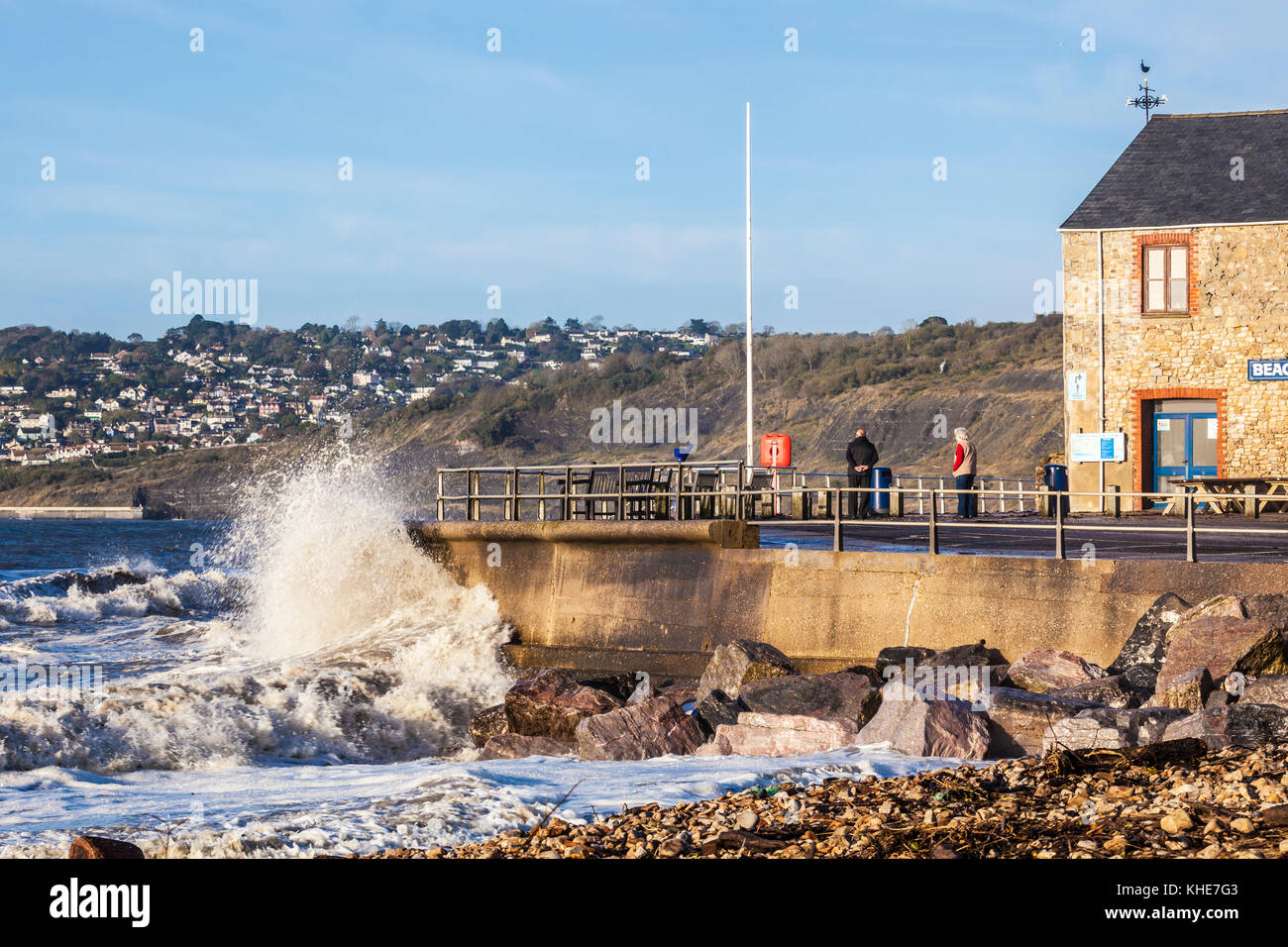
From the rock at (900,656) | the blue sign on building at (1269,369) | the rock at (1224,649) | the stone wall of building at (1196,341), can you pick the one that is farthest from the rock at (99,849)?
the blue sign on building at (1269,369)

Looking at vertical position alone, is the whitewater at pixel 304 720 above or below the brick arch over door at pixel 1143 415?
below

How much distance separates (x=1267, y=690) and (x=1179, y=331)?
55.6 feet

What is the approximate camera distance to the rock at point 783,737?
11266mm

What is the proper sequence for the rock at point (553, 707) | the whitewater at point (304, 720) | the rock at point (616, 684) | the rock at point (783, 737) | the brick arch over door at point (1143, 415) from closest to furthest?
1. the whitewater at point (304, 720)
2. the rock at point (783, 737)
3. the rock at point (553, 707)
4. the rock at point (616, 684)
5. the brick arch over door at point (1143, 415)

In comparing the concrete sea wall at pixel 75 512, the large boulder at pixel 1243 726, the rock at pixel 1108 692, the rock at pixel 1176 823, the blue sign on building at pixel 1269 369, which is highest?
the blue sign on building at pixel 1269 369

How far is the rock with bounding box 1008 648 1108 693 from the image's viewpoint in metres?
12.5

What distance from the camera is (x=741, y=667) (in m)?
13.9

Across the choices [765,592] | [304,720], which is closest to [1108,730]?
[765,592]

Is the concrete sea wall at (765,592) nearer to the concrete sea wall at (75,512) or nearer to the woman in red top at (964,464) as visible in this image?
the woman in red top at (964,464)

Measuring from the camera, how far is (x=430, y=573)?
19.1 meters

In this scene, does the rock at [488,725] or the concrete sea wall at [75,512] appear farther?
the concrete sea wall at [75,512]

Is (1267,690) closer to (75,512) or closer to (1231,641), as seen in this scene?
(1231,641)
